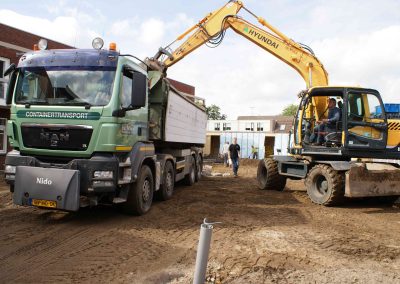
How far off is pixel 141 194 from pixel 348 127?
5.35 metres

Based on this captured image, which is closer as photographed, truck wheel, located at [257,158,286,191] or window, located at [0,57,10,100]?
truck wheel, located at [257,158,286,191]

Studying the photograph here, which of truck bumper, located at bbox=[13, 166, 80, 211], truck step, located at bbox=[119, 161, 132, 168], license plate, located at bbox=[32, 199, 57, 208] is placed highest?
truck step, located at bbox=[119, 161, 132, 168]

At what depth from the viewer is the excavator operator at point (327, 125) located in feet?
32.2

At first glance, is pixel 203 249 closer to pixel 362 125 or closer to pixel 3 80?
pixel 362 125

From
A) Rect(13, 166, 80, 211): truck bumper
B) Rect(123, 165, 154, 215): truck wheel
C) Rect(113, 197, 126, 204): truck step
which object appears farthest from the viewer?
Rect(123, 165, 154, 215): truck wheel

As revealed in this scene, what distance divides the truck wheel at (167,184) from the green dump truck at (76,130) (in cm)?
189

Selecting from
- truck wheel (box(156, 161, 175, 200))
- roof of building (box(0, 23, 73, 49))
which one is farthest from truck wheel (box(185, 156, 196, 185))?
roof of building (box(0, 23, 73, 49))

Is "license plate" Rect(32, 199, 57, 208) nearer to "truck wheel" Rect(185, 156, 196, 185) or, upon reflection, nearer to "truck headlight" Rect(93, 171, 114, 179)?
"truck headlight" Rect(93, 171, 114, 179)

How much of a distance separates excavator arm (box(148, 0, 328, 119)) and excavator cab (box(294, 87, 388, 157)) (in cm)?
150

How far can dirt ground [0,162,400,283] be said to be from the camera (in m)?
4.66

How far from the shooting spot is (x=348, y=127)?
9531 mm

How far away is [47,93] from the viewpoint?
6.90 metres

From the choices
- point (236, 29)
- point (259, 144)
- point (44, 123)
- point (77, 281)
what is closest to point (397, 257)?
point (77, 281)

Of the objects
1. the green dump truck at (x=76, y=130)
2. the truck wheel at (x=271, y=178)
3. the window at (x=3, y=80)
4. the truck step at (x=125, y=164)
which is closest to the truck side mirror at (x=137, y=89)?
the green dump truck at (x=76, y=130)
